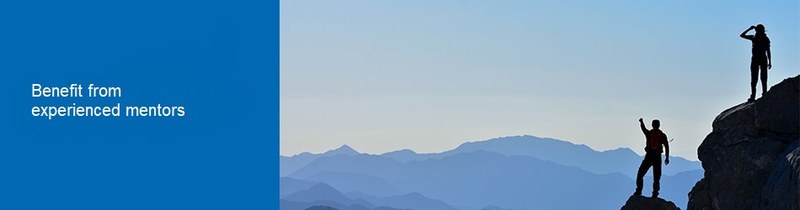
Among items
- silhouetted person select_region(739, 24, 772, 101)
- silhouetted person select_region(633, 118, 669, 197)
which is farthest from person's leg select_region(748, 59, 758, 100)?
silhouetted person select_region(633, 118, 669, 197)

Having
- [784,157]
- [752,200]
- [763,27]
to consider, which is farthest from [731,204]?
[763,27]

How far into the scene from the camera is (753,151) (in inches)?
1017

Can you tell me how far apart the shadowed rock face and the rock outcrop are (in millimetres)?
1375

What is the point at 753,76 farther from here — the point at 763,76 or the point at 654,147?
the point at 654,147

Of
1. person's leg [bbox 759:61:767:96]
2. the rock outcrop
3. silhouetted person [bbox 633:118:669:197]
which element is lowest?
the rock outcrop

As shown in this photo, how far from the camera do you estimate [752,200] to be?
2531 centimetres

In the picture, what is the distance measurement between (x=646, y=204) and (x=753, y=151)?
371 cm

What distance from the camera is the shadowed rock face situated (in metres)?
24.3

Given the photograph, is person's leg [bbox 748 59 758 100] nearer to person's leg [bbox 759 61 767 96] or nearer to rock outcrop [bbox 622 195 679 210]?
person's leg [bbox 759 61 767 96]

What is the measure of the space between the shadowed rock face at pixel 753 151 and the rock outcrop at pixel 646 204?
1.38 meters

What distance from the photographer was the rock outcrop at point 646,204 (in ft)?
91.6
